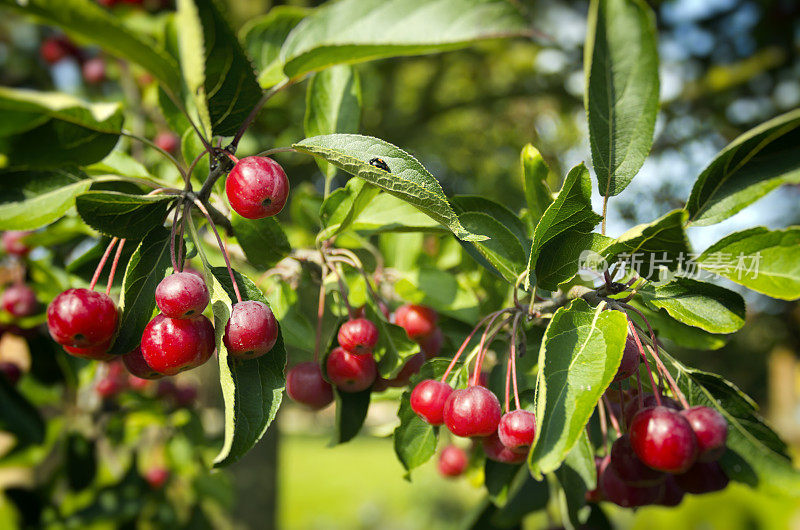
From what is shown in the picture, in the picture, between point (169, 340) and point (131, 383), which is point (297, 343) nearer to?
point (169, 340)

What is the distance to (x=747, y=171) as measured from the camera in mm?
954

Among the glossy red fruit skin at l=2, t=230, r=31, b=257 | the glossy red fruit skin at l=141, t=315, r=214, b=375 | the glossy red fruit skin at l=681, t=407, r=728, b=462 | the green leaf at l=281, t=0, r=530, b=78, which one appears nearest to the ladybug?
the green leaf at l=281, t=0, r=530, b=78

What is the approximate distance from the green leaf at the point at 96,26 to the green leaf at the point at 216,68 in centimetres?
4

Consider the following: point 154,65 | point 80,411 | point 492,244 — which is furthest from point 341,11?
point 80,411

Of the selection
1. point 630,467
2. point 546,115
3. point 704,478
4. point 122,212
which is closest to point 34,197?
point 122,212

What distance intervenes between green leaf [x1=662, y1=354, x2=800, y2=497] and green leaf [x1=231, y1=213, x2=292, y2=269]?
2.53 feet

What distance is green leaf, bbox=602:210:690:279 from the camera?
2.91ft

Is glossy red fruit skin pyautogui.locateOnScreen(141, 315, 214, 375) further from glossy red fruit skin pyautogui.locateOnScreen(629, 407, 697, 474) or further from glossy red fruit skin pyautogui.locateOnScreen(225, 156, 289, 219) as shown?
glossy red fruit skin pyautogui.locateOnScreen(629, 407, 697, 474)

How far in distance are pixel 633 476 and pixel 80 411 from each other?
7.36ft

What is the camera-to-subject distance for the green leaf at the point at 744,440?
38.1 inches

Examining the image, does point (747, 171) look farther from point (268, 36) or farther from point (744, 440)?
point (268, 36)

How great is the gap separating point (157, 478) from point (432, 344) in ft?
5.51

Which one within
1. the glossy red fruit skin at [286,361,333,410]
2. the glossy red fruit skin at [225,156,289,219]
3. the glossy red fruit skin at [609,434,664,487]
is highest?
the glossy red fruit skin at [225,156,289,219]

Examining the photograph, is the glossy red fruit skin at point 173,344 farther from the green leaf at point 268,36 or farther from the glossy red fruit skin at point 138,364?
the green leaf at point 268,36
